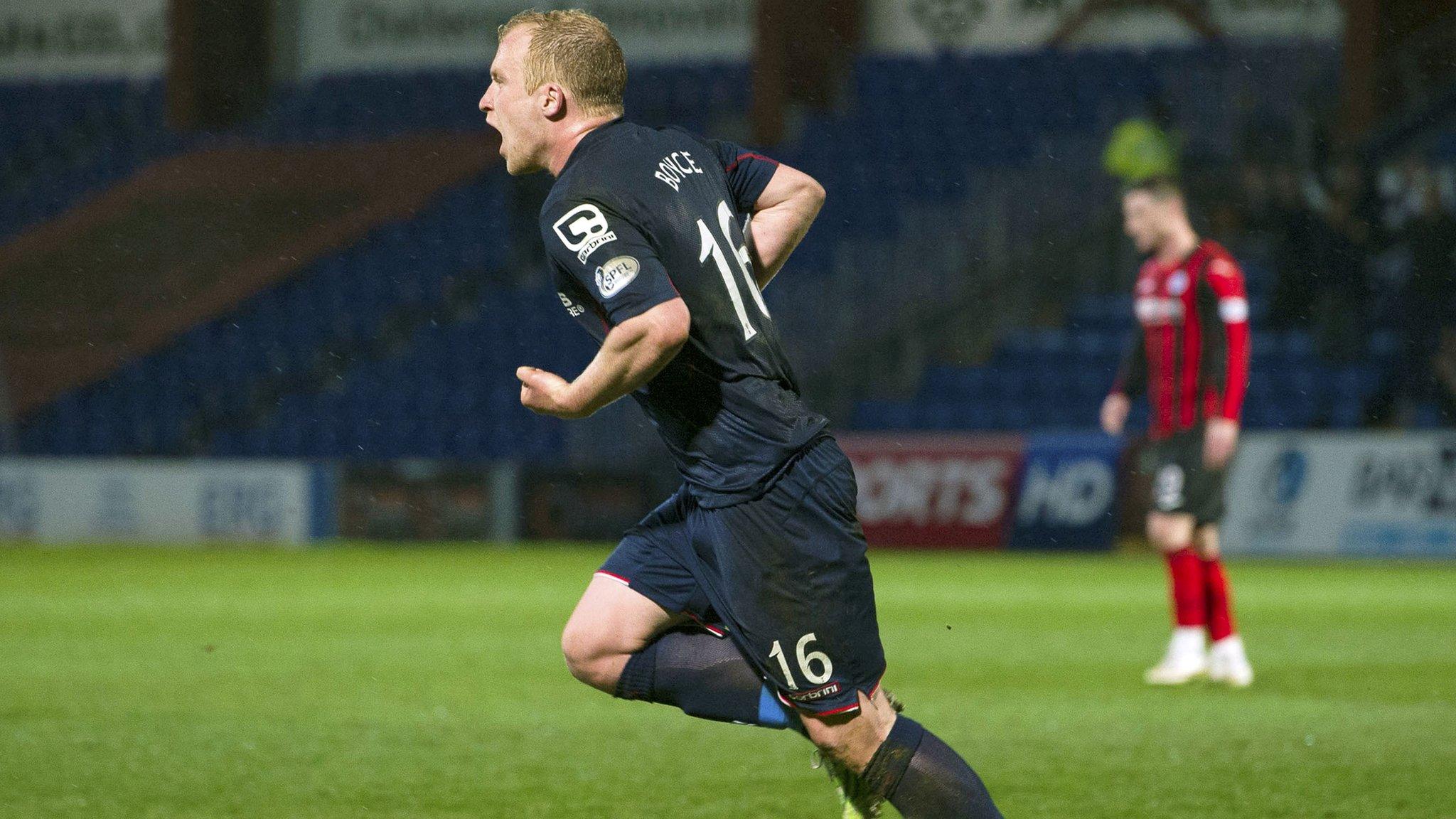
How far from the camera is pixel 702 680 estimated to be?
386 centimetres

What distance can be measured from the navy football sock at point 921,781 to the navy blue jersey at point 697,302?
57cm

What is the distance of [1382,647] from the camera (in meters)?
8.73

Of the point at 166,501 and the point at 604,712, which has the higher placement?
the point at 604,712

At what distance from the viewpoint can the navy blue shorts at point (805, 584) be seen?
345cm

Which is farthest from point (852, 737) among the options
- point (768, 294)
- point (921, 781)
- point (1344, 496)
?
point (768, 294)

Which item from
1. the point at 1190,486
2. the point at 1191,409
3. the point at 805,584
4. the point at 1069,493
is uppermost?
the point at 805,584

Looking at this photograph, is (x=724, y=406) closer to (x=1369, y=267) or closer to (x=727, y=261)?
(x=727, y=261)

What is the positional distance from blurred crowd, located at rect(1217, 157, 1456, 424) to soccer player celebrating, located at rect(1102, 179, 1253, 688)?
8656mm

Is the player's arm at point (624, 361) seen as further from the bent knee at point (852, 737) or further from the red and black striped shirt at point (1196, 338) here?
the red and black striped shirt at point (1196, 338)

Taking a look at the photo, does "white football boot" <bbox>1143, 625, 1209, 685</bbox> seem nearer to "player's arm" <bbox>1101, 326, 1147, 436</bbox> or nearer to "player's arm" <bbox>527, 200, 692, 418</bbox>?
"player's arm" <bbox>1101, 326, 1147, 436</bbox>

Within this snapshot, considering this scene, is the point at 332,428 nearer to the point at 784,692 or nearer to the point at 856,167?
the point at 856,167

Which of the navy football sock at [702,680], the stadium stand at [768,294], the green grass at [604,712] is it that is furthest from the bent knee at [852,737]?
the stadium stand at [768,294]

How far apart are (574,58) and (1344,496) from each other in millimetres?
12211

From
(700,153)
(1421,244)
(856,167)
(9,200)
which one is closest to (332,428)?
(856,167)
